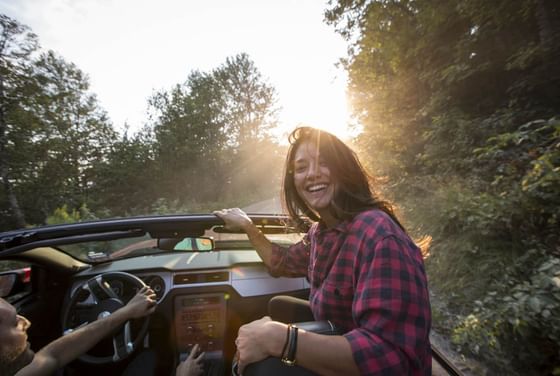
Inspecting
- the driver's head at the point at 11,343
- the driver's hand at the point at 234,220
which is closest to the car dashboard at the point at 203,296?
the driver's hand at the point at 234,220

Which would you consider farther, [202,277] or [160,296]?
[202,277]

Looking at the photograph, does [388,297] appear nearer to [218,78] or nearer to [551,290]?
[551,290]

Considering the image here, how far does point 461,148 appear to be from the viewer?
6.27 m

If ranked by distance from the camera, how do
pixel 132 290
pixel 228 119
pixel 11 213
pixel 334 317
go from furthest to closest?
pixel 228 119, pixel 11 213, pixel 132 290, pixel 334 317

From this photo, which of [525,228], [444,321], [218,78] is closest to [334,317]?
[444,321]

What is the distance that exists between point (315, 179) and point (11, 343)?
1.94 meters

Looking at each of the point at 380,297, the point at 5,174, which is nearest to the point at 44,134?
the point at 5,174

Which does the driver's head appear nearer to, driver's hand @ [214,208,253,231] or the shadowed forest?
driver's hand @ [214,208,253,231]

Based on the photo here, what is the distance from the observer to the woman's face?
5.19ft

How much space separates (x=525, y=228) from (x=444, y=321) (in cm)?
179

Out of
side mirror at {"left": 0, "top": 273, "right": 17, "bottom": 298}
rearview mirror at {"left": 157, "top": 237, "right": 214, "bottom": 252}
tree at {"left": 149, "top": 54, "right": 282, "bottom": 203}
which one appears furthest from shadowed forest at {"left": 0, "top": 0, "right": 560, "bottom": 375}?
tree at {"left": 149, "top": 54, "right": 282, "bottom": 203}

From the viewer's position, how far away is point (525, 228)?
140 inches

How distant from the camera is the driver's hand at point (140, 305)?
2133mm

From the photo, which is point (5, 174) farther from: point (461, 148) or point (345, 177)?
point (461, 148)
